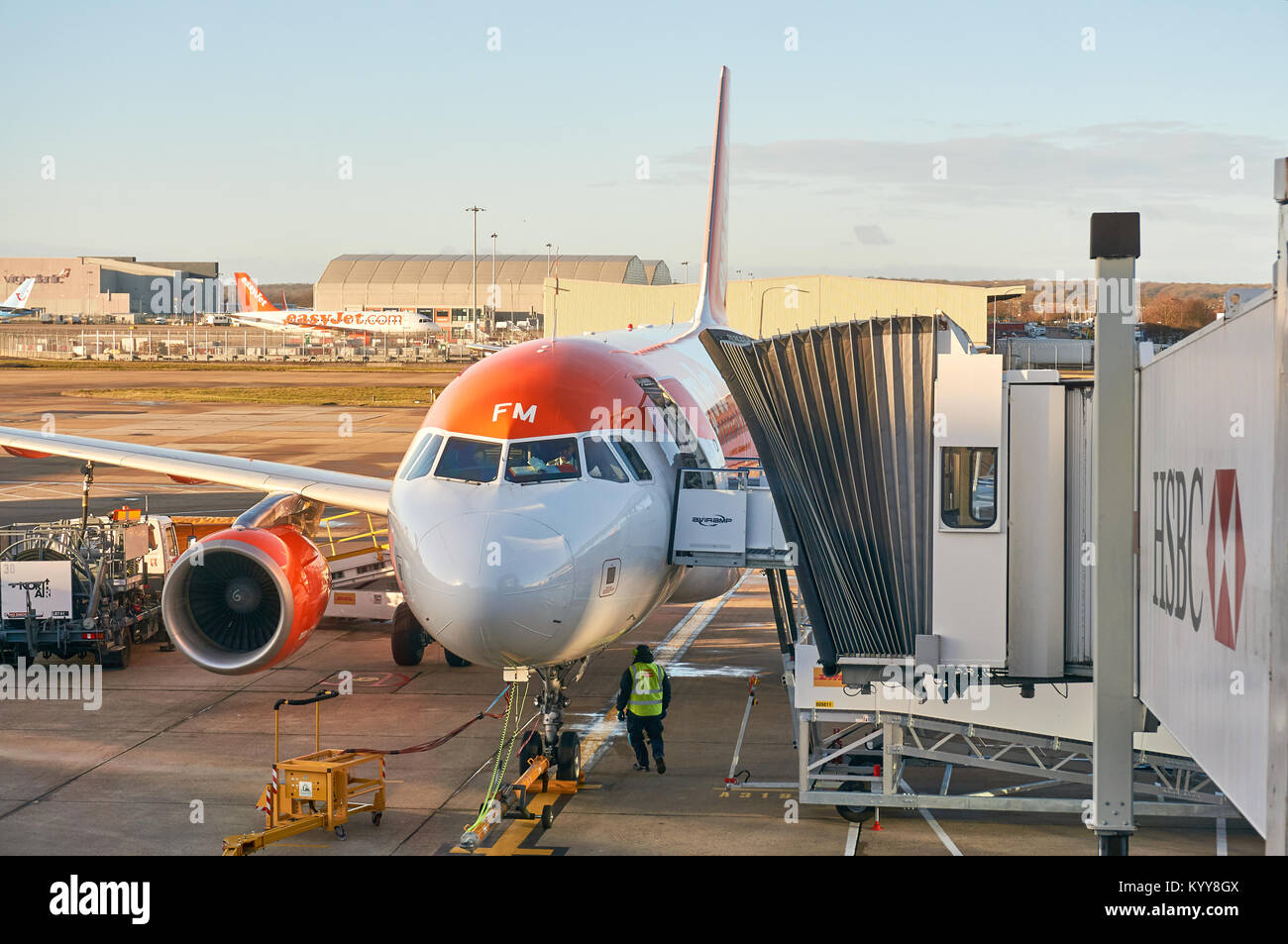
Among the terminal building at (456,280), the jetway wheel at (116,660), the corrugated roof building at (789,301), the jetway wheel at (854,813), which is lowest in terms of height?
the jetway wheel at (854,813)

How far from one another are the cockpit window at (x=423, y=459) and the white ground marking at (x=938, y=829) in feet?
20.2

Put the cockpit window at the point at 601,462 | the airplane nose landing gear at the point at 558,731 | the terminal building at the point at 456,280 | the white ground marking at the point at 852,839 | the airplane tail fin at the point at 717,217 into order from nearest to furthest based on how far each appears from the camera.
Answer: the white ground marking at the point at 852,839
the cockpit window at the point at 601,462
the airplane nose landing gear at the point at 558,731
the airplane tail fin at the point at 717,217
the terminal building at the point at 456,280

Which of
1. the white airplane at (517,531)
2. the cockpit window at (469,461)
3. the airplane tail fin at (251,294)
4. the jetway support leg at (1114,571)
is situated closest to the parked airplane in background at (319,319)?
the airplane tail fin at (251,294)

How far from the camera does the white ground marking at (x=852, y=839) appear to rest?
1368 centimetres

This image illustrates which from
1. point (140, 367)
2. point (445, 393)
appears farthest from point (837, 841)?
point (140, 367)

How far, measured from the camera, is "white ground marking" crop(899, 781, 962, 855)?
539 inches

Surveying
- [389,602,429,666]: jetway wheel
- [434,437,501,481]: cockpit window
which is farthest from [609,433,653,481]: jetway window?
[389,602,429,666]: jetway wheel

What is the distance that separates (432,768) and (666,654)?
304 inches

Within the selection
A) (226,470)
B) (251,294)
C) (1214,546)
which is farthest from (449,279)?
(1214,546)

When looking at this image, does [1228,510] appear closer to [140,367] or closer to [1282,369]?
[1282,369]

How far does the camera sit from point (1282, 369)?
17.0ft

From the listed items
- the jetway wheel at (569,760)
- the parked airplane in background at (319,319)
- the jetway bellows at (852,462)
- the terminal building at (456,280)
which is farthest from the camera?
the terminal building at (456,280)

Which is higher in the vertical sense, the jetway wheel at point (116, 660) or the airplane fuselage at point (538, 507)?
the airplane fuselage at point (538, 507)

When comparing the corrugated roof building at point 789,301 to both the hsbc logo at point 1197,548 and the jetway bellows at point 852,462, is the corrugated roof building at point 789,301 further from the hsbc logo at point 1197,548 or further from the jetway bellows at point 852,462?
the hsbc logo at point 1197,548
